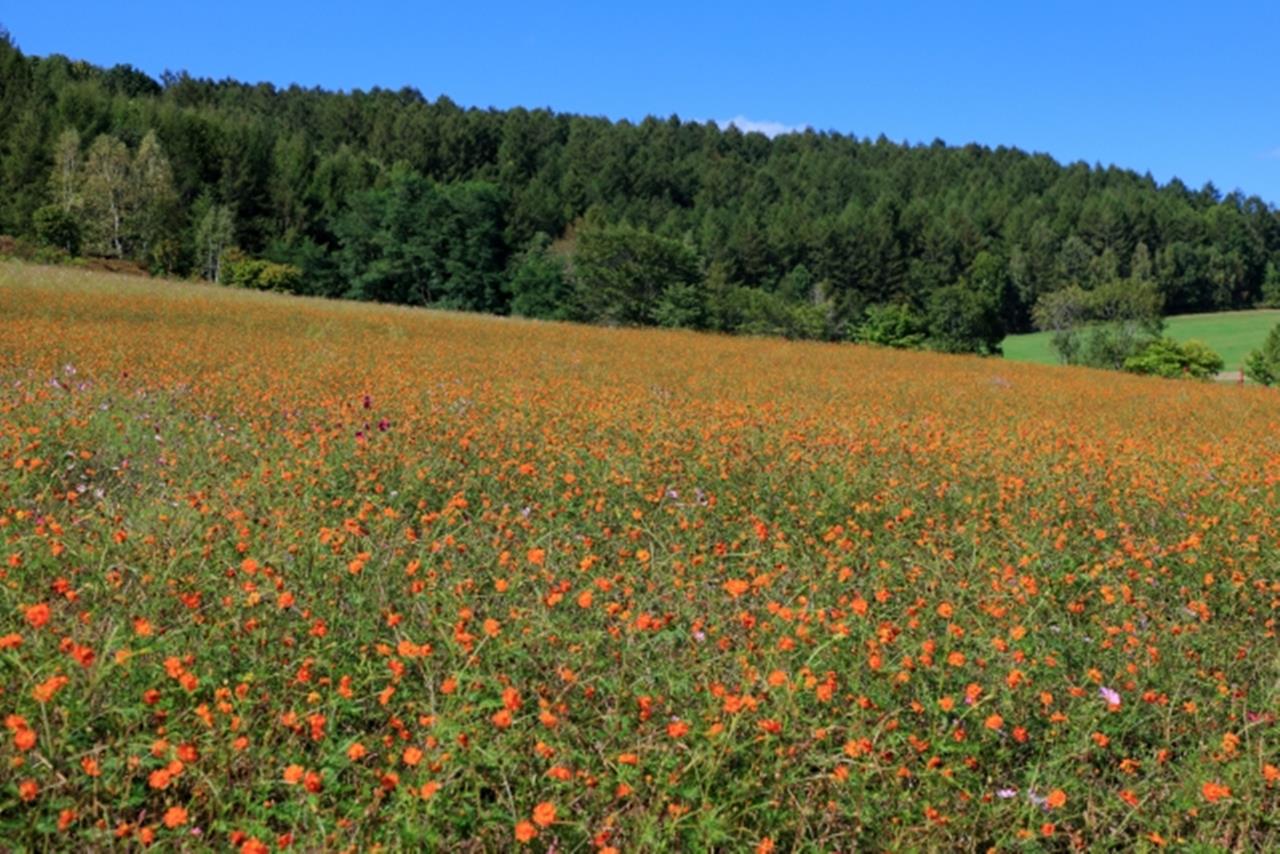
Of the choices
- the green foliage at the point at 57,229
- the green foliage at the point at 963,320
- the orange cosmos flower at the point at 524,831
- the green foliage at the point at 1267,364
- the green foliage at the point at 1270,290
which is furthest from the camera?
the green foliage at the point at 1270,290

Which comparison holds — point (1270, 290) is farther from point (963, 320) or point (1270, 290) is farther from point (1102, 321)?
point (963, 320)

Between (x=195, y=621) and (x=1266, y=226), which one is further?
(x=1266, y=226)

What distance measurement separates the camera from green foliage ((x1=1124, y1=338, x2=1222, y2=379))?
4178 centimetres

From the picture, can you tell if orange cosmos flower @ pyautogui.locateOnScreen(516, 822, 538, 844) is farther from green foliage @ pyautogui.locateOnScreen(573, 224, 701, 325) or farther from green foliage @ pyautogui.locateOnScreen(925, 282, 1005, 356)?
green foliage @ pyautogui.locateOnScreen(925, 282, 1005, 356)

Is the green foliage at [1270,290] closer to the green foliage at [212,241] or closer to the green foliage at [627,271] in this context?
the green foliage at [627,271]

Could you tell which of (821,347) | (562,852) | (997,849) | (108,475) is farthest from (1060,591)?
(821,347)

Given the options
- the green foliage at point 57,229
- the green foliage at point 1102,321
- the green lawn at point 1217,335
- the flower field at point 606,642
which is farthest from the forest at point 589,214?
the flower field at point 606,642

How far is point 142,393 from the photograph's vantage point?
7891 millimetres

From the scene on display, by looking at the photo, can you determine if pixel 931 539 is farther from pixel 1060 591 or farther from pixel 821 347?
pixel 821 347

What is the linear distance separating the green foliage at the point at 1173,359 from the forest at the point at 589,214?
787 inches

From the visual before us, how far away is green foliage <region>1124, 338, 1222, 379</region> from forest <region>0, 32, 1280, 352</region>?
65.6 feet

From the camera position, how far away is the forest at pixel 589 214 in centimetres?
5738

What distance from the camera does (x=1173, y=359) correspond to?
42.8 meters

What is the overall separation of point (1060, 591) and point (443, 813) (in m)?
3.37
